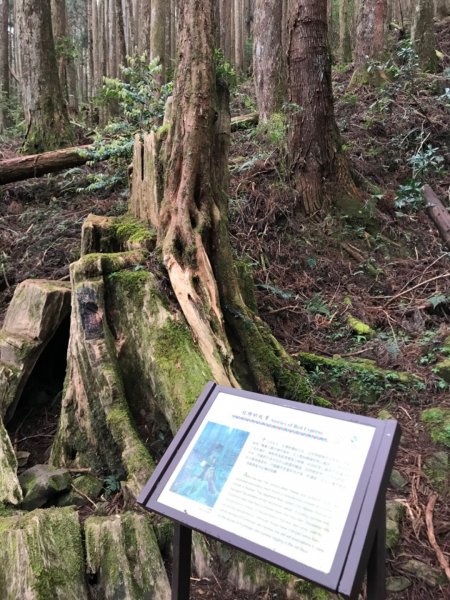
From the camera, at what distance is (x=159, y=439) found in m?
3.29

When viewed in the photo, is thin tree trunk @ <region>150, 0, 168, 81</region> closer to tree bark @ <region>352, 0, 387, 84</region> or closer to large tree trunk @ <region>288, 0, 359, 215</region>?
tree bark @ <region>352, 0, 387, 84</region>

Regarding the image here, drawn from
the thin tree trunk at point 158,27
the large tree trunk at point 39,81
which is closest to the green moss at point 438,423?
the large tree trunk at point 39,81

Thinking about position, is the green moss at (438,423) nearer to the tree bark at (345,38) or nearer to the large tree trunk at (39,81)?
the large tree trunk at (39,81)

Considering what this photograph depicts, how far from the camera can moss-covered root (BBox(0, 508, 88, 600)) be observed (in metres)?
2.27

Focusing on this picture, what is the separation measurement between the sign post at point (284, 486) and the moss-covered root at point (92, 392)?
1143mm

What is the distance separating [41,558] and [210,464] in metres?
1.04

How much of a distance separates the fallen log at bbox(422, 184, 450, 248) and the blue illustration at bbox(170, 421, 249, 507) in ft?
18.1

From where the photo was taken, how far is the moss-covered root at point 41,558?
227cm

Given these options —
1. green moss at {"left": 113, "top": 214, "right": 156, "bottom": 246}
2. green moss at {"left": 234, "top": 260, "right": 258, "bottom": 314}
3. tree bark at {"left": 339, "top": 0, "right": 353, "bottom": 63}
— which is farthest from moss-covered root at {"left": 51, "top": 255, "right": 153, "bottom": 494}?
tree bark at {"left": 339, "top": 0, "right": 353, "bottom": 63}

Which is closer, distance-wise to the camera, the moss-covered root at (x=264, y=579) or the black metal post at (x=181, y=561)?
the black metal post at (x=181, y=561)

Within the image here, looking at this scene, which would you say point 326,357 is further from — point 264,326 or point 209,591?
point 209,591

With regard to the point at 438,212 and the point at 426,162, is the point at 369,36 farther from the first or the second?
the point at 438,212

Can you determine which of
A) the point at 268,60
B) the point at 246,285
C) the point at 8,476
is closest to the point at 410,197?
the point at 246,285

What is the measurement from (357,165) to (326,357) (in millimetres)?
4320
